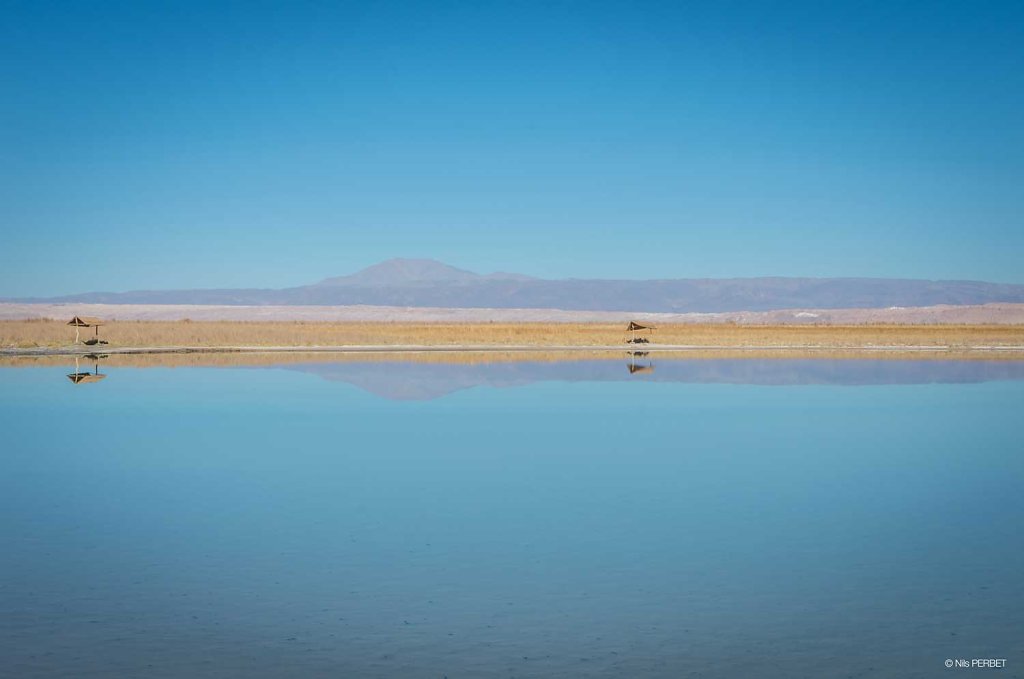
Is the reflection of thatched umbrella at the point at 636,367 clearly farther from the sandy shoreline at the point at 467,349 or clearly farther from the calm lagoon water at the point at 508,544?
the calm lagoon water at the point at 508,544

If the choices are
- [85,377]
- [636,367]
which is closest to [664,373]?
[636,367]

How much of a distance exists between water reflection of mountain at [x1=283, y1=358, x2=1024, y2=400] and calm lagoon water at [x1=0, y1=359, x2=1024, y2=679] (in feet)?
20.9

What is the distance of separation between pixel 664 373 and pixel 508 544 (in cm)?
1960

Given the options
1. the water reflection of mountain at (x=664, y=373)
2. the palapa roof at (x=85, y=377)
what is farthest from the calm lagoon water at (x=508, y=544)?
the palapa roof at (x=85, y=377)

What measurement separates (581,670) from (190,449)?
9.12 metres

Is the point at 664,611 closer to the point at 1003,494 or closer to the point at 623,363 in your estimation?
the point at 1003,494

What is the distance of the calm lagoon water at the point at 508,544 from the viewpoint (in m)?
5.91

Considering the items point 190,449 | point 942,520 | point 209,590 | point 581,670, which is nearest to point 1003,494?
point 942,520

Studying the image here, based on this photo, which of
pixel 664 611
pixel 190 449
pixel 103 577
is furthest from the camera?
pixel 190 449

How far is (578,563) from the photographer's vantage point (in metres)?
7.73

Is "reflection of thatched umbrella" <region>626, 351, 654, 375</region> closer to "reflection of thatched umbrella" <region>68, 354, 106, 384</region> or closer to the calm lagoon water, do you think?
the calm lagoon water

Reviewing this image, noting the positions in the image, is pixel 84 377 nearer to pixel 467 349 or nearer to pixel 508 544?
pixel 467 349

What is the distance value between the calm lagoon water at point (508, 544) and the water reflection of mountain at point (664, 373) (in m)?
6.38

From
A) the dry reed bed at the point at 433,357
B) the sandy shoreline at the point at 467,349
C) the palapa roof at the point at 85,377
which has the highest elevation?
the sandy shoreline at the point at 467,349
